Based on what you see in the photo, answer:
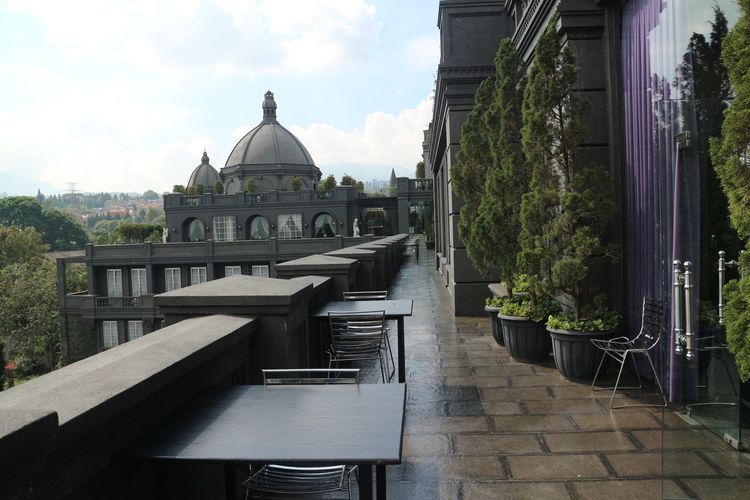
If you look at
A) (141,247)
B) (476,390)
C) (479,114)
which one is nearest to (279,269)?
(476,390)

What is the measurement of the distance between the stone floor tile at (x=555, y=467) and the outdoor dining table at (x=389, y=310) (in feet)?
6.89

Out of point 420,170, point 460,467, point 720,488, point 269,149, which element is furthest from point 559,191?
point 269,149

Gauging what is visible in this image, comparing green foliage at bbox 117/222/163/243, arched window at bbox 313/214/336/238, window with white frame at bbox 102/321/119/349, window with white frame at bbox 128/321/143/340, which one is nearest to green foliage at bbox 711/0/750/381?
window with white frame at bbox 128/321/143/340

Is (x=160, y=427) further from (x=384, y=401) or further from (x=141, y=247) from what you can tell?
(x=141, y=247)

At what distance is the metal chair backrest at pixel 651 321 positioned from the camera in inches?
238

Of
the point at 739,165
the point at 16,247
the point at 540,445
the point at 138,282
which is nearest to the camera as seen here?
the point at 739,165

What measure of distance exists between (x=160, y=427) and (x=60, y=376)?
0.51 metres

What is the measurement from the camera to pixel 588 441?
4.97 m

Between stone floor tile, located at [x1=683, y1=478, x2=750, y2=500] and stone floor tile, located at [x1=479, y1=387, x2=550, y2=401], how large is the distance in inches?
96.4

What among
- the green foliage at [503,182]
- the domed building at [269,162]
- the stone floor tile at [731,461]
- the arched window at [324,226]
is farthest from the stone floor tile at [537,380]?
the domed building at [269,162]

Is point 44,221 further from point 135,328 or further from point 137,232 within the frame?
point 135,328

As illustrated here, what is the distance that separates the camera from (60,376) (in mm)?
2754

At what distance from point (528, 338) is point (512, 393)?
158 centimetres

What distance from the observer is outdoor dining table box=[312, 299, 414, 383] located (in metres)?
6.52
